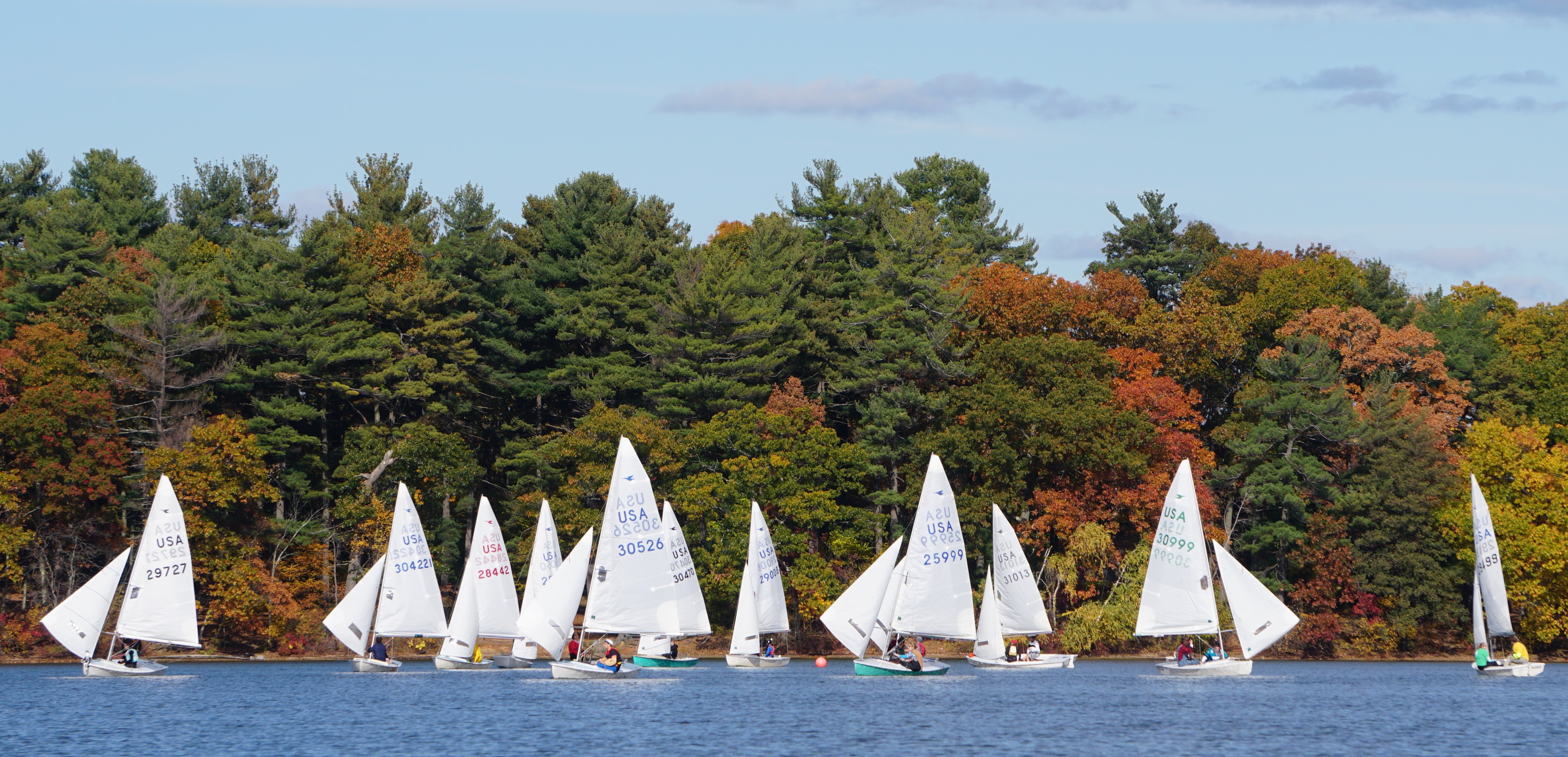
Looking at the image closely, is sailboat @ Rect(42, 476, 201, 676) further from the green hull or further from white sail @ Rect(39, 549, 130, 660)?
the green hull

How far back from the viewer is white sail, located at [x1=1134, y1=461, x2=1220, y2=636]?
193 ft

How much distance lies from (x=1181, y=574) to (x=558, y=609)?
2299 cm

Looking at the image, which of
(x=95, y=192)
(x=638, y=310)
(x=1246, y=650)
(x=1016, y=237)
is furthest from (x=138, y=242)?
(x=1246, y=650)

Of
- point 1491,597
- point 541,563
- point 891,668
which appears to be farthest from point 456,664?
point 1491,597

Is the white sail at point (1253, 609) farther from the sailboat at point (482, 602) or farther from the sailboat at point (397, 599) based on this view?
the sailboat at point (397, 599)

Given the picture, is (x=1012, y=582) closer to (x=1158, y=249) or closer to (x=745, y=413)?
(x=745, y=413)

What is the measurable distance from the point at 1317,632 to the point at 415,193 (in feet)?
192

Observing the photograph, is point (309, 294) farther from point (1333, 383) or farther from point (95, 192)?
point (1333, 383)

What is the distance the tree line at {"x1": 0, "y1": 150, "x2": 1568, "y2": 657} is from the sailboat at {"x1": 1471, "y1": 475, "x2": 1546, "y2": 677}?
41.0ft

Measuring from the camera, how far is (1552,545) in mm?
75875

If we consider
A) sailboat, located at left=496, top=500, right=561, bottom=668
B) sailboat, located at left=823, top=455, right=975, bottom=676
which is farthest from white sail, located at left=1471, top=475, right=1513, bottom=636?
sailboat, located at left=496, top=500, right=561, bottom=668

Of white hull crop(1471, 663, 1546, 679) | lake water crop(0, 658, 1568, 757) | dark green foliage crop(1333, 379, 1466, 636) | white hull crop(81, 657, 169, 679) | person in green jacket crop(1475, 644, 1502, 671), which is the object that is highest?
dark green foliage crop(1333, 379, 1466, 636)

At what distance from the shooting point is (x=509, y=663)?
222 ft

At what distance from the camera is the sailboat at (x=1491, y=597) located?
62.8 metres
